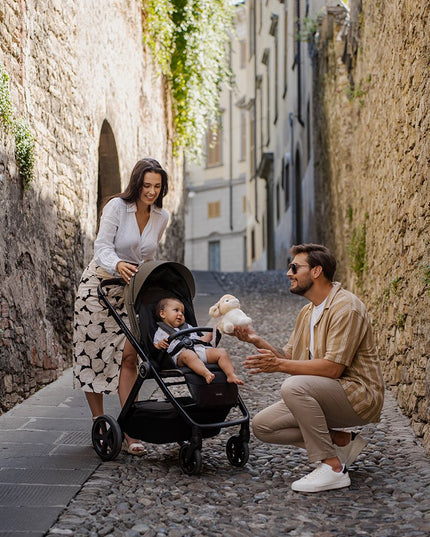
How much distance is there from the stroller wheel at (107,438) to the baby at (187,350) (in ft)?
1.59

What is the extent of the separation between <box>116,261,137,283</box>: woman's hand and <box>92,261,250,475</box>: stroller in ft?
0.12

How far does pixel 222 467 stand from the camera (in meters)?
4.42

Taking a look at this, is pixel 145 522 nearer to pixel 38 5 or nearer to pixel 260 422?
pixel 260 422

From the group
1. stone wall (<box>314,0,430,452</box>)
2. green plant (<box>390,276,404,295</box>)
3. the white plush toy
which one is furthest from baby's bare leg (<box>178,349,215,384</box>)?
green plant (<box>390,276,404,295</box>)

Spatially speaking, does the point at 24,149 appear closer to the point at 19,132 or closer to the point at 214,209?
the point at 19,132

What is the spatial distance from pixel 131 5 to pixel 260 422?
7.81m

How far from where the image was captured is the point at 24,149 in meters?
6.04

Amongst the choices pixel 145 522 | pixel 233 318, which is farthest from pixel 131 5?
pixel 145 522

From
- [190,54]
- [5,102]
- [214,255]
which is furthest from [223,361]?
[214,255]

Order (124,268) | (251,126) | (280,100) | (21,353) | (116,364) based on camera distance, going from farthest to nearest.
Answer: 1. (251,126)
2. (280,100)
3. (21,353)
4. (116,364)
5. (124,268)

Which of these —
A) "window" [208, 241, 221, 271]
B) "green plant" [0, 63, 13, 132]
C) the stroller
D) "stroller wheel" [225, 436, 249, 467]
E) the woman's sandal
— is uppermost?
"green plant" [0, 63, 13, 132]

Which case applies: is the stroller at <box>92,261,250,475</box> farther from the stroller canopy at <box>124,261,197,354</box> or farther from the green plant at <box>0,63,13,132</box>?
the green plant at <box>0,63,13,132</box>

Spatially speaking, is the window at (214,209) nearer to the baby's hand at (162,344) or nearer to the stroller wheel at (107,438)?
the stroller wheel at (107,438)

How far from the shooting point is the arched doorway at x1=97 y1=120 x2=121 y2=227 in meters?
9.77
